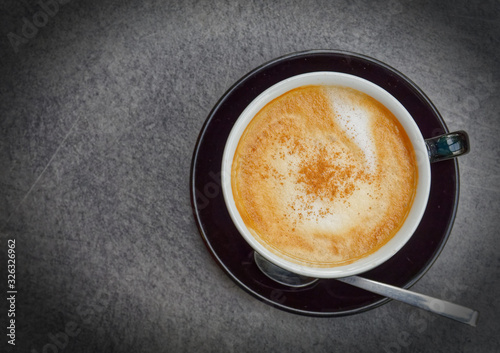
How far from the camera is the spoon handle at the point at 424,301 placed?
0.84 m

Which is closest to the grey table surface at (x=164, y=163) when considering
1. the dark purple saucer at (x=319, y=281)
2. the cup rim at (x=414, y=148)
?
the dark purple saucer at (x=319, y=281)

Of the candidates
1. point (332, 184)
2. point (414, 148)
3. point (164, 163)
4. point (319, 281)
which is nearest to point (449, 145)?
point (414, 148)

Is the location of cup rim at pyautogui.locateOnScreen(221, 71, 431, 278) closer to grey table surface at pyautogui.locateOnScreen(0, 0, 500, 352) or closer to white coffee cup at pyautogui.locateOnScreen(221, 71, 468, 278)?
white coffee cup at pyautogui.locateOnScreen(221, 71, 468, 278)

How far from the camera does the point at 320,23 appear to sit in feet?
3.69

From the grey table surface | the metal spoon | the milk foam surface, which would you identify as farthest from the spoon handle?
the grey table surface

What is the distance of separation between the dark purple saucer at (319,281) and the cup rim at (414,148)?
153mm

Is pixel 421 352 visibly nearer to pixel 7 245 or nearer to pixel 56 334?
pixel 56 334

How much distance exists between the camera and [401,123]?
Answer: 784 mm

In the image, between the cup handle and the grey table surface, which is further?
the grey table surface

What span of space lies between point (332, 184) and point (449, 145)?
241 mm

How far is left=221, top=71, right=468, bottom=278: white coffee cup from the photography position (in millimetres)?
754

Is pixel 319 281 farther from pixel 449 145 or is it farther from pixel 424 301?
pixel 449 145

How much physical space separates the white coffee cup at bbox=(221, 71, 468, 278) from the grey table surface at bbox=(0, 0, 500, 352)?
0.34 metres

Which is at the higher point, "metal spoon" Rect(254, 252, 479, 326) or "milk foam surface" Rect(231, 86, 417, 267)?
"milk foam surface" Rect(231, 86, 417, 267)
